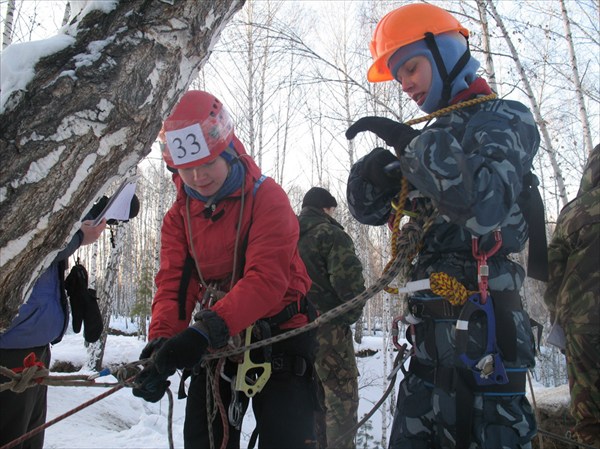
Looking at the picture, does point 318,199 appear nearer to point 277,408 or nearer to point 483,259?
point 277,408

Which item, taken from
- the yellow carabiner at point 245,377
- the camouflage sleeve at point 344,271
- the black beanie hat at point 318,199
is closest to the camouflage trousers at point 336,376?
the camouflage sleeve at point 344,271

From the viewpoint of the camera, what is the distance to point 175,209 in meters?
2.24

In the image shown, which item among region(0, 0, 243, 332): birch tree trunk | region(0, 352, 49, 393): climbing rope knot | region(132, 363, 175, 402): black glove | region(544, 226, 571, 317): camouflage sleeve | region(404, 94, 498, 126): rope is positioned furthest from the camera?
region(544, 226, 571, 317): camouflage sleeve

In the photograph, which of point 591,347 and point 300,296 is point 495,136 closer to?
point 300,296

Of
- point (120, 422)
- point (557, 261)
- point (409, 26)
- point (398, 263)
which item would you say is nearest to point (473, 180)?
point (398, 263)

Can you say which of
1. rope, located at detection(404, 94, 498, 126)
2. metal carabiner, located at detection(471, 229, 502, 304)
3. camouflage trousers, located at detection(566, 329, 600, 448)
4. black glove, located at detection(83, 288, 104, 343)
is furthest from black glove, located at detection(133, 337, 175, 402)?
camouflage trousers, located at detection(566, 329, 600, 448)

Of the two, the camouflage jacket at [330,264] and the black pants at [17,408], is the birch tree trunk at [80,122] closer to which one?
the black pants at [17,408]

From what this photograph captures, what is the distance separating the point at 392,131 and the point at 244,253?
845mm

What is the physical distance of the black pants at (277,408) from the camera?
1.95 m

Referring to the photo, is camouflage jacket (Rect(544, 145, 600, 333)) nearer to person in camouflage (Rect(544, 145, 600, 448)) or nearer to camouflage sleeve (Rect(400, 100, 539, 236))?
person in camouflage (Rect(544, 145, 600, 448))

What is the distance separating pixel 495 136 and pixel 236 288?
1.06m

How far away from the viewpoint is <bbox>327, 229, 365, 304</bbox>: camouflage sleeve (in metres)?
3.88

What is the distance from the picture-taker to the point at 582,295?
2.24 meters

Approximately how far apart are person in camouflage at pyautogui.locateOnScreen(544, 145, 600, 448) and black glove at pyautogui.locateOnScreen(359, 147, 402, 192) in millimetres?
1175
